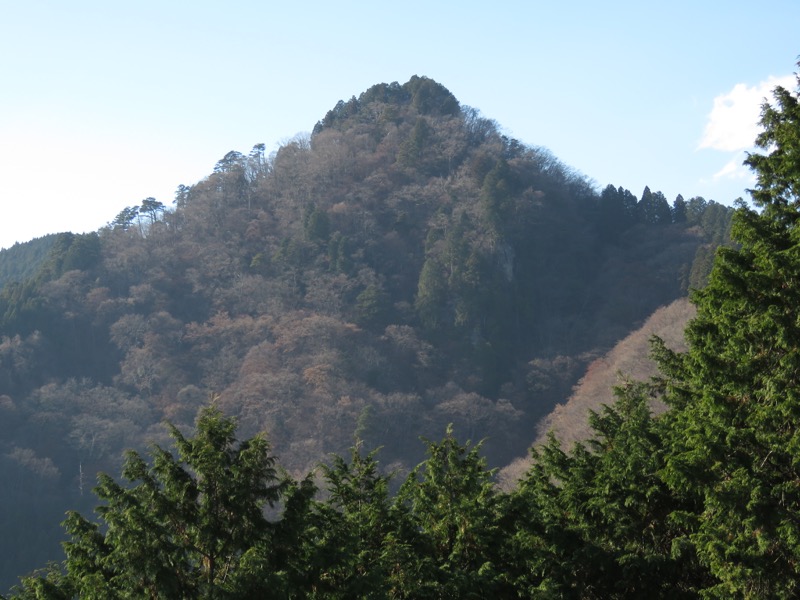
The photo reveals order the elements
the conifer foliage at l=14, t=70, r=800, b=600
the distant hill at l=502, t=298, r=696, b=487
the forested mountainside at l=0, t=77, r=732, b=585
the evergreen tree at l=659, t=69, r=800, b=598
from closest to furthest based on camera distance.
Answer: the conifer foliage at l=14, t=70, r=800, b=600 → the evergreen tree at l=659, t=69, r=800, b=598 → the distant hill at l=502, t=298, r=696, b=487 → the forested mountainside at l=0, t=77, r=732, b=585

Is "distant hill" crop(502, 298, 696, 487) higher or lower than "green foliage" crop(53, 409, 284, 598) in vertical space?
lower

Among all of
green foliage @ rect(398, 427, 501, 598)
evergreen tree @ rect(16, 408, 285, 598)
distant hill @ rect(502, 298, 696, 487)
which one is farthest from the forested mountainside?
evergreen tree @ rect(16, 408, 285, 598)

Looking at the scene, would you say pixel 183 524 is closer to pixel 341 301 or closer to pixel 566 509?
pixel 566 509

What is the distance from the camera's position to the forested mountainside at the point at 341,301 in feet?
212

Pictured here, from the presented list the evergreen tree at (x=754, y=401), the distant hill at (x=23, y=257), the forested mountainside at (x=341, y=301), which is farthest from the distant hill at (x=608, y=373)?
the distant hill at (x=23, y=257)

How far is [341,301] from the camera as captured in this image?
79.5m

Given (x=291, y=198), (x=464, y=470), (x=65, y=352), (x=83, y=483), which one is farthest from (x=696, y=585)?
(x=291, y=198)

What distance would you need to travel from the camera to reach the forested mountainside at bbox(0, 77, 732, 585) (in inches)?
2544

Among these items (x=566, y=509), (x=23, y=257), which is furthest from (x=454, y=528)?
(x=23, y=257)

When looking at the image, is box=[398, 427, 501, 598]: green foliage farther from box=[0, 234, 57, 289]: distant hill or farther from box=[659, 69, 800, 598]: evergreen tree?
box=[0, 234, 57, 289]: distant hill

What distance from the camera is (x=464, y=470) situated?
1433 cm

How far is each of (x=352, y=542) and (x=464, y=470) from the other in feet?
8.23

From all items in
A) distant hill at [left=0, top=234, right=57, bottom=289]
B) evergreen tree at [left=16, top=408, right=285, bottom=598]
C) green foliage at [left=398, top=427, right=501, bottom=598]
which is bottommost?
green foliage at [left=398, top=427, right=501, bottom=598]

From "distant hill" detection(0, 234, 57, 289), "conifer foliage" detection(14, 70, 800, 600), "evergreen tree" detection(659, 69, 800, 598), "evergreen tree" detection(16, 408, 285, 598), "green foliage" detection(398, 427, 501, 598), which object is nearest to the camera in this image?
"evergreen tree" detection(16, 408, 285, 598)
